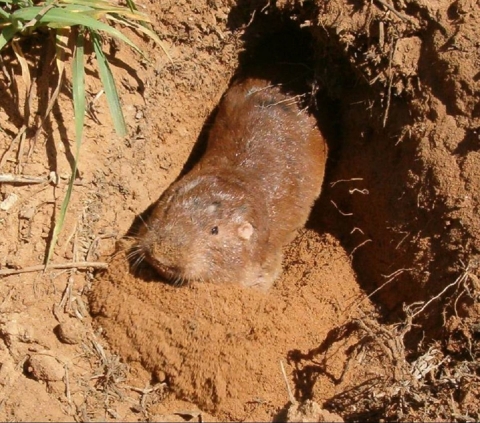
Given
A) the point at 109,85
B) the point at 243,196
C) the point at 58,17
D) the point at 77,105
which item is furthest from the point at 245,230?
the point at 58,17

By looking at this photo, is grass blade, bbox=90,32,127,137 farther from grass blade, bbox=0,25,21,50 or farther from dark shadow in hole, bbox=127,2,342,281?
dark shadow in hole, bbox=127,2,342,281

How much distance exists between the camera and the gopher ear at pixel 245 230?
4883 millimetres

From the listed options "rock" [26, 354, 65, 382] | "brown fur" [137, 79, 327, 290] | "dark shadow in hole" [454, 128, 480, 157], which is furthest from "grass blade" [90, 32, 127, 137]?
"dark shadow in hole" [454, 128, 480, 157]

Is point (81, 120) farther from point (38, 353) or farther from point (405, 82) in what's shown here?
point (405, 82)

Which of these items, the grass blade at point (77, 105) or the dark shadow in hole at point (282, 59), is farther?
the dark shadow in hole at point (282, 59)

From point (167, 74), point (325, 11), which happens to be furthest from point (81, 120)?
point (325, 11)

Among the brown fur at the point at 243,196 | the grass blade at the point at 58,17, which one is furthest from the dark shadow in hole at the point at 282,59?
the grass blade at the point at 58,17

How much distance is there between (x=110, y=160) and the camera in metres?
4.80

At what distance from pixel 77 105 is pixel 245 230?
1682 millimetres

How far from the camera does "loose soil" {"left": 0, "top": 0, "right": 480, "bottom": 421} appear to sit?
4.06m

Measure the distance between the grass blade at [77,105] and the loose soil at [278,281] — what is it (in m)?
0.29

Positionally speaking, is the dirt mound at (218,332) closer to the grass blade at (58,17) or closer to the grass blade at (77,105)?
the grass blade at (77,105)

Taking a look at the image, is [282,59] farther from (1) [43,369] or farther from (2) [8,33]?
(1) [43,369]

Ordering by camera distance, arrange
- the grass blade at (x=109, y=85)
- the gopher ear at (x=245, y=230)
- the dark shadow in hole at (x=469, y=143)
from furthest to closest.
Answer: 1. the gopher ear at (x=245, y=230)
2. the grass blade at (x=109, y=85)
3. the dark shadow in hole at (x=469, y=143)
